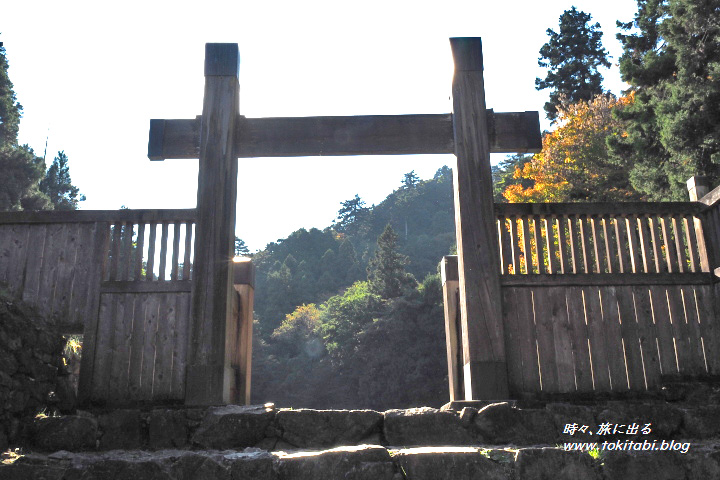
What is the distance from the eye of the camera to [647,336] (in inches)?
217

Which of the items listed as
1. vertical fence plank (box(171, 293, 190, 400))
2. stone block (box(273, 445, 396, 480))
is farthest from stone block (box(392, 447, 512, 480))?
vertical fence plank (box(171, 293, 190, 400))

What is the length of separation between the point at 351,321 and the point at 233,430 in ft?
163

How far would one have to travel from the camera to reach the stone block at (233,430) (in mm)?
4246

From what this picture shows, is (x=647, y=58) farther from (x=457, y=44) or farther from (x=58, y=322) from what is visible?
(x=58, y=322)

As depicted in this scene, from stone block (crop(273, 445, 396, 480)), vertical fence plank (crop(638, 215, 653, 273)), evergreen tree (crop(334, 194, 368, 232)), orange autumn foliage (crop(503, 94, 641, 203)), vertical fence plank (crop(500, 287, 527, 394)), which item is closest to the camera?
stone block (crop(273, 445, 396, 480))

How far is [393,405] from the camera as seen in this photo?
138ft

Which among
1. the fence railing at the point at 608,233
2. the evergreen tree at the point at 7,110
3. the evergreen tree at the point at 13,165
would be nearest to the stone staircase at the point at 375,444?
the fence railing at the point at 608,233

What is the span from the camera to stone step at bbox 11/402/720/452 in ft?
13.8

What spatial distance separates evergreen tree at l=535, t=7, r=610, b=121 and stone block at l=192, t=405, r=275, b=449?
34169 millimetres

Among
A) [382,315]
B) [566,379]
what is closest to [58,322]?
[566,379]

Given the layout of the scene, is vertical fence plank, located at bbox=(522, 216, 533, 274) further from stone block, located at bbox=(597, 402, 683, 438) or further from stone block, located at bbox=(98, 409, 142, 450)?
stone block, located at bbox=(98, 409, 142, 450)

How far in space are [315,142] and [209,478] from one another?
3306mm

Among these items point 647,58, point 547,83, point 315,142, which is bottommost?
point 315,142

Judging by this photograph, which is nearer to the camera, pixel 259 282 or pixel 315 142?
pixel 315 142
